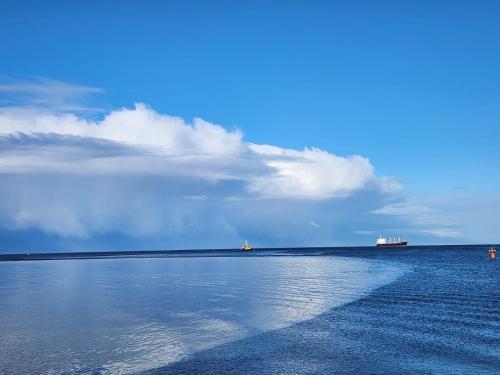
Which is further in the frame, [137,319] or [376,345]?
[137,319]

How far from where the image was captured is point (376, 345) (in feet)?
77.6

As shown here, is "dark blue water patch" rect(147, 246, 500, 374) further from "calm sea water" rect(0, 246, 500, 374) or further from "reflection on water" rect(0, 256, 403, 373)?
"reflection on water" rect(0, 256, 403, 373)

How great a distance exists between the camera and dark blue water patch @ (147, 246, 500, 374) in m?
20.0

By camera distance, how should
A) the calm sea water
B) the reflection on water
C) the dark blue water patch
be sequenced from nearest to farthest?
the dark blue water patch
the calm sea water
the reflection on water

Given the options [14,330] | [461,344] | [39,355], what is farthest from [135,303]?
[461,344]

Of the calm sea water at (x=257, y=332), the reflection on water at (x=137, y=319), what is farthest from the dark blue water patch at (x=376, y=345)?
the reflection on water at (x=137, y=319)

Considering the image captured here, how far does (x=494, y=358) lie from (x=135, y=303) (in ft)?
95.2

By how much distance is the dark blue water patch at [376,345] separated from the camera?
2003 cm

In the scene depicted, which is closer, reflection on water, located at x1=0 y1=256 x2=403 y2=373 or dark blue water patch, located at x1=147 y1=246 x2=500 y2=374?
dark blue water patch, located at x1=147 y1=246 x2=500 y2=374

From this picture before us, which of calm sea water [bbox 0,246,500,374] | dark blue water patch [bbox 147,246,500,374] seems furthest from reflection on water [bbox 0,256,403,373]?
dark blue water patch [bbox 147,246,500,374]

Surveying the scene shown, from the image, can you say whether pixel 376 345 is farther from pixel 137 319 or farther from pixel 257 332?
pixel 137 319

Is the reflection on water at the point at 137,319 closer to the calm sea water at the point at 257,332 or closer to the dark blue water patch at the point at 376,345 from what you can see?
the calm sea water at the point at 257,332

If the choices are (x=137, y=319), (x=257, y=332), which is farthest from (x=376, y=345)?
(x=137, y=319)

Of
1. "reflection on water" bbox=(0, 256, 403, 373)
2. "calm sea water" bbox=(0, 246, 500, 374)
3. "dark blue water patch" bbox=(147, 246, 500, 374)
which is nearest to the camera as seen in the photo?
"dark blue water patch" bbox=(147, 246, 500, 374)
